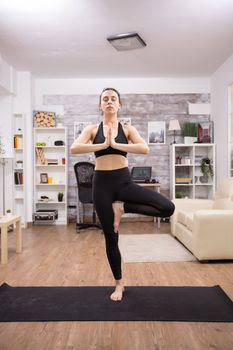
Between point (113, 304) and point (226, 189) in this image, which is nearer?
point (113, 304)

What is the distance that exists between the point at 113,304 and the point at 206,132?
5.04m

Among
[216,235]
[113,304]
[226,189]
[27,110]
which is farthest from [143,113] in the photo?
[113,304]

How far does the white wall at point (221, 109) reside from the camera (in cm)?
623

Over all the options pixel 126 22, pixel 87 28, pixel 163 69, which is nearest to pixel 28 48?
pixel 87 28

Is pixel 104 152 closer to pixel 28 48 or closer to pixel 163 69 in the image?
pixel 28 48

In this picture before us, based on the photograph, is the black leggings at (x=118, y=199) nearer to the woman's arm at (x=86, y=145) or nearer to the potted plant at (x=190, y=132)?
the woman's arm at (x=86, y=145)

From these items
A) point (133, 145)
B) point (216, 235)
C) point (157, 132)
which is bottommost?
point (216, 235)

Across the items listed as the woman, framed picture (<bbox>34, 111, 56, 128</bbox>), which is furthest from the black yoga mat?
framed picture (<bbox>34, 111, 56, 128</bbox>)

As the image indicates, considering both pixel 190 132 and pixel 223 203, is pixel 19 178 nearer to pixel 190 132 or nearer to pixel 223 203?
pixel 190 132

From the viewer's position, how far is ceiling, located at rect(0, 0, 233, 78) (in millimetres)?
4117

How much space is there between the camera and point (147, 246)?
482 cm

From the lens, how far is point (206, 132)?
700cm

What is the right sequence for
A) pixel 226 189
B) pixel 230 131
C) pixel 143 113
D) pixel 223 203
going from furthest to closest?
pixel 143 113 → pixel 230 131 → pixel 226 189 → pixel 223 203

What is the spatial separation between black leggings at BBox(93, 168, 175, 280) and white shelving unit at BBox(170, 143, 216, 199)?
4291 millimetres
